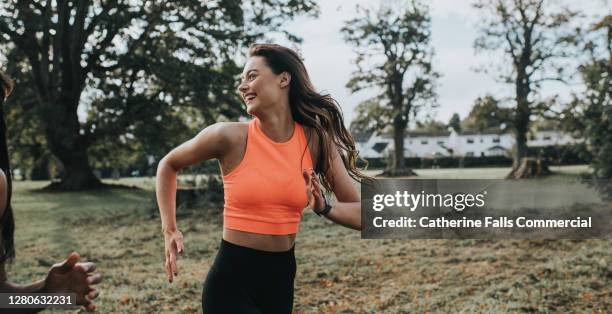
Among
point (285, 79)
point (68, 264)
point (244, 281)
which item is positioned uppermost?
point (285, 79)

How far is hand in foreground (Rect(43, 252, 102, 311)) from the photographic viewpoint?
2.38 metres

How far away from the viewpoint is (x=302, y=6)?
2705 centimetres

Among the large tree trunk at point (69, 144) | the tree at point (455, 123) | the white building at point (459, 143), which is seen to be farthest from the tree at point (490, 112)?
the tree at point (455, 123)

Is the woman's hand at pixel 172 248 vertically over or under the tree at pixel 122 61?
under

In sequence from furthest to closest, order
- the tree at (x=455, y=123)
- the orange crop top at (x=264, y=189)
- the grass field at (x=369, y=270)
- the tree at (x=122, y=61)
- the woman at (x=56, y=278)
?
the tree at (x=455, y=123) < the tree at (x=122, y=61) < the grass field at (x=369, y=270) < the orange crop top at (x=264, y=189) < the woman at (x=56, y=278)

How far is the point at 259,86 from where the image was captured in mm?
3328

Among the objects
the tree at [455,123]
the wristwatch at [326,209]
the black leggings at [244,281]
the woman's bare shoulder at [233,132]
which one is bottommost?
the black leggings at [244,281]

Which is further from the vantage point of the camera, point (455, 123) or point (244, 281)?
point (455, 123)

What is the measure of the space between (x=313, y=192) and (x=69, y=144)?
2863cm

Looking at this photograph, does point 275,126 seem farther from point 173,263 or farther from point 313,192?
point 173,263

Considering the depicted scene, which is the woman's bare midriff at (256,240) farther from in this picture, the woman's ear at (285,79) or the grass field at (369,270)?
the grass field at (369,270)

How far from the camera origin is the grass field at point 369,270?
298 inches

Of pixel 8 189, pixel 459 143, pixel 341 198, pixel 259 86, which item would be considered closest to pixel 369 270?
pixel 341 198

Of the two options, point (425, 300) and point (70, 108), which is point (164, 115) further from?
point (425, 300)
